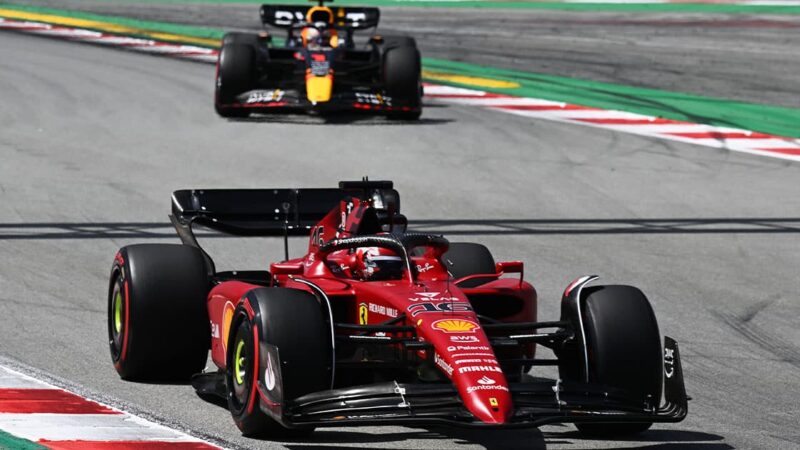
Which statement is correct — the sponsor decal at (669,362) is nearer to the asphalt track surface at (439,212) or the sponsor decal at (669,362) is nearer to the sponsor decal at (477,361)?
the asphalt track surface at (439,212)

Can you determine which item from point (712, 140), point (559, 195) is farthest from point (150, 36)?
point (559, 195)

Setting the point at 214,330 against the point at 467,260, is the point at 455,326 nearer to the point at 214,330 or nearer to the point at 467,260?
the point at 214,330

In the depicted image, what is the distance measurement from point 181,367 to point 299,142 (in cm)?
1044

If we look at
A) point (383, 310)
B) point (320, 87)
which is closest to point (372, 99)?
point (320, 87)

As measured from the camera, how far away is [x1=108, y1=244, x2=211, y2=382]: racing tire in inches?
328

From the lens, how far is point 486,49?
92.7 feet

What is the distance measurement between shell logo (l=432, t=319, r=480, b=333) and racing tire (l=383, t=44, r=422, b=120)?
12911 mm

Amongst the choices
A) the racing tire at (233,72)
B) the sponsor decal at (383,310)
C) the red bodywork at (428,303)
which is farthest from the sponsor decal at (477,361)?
the racing tire at (233,72)

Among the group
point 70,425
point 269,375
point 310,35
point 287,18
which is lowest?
point 310,35

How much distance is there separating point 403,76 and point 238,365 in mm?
12700

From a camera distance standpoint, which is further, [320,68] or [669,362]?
[320,68]

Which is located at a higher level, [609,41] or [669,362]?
[669,362]

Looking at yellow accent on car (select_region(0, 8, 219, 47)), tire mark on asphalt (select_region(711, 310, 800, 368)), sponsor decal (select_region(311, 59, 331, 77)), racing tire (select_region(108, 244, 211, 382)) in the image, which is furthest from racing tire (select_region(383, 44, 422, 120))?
racing tire (select_region(108, 244, 211, 382))

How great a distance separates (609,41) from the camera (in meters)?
29.5
